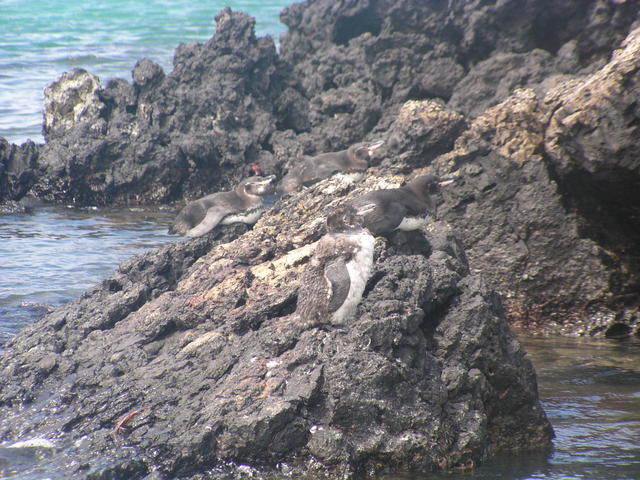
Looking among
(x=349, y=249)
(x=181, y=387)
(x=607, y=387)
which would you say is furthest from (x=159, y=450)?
(x=607, y=387)

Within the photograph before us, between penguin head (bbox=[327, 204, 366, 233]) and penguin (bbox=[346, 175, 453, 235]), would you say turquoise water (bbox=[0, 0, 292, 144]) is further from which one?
penguin head (bbox=[327, 204, 366, 233])

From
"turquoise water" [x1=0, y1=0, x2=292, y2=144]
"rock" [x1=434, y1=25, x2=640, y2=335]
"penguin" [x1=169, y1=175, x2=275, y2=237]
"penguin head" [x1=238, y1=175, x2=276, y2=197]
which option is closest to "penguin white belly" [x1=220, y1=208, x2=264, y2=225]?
"penguin" [x1=169, y1=175, x2=275, y2=237]

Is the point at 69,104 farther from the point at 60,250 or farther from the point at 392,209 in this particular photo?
the point at 392,209

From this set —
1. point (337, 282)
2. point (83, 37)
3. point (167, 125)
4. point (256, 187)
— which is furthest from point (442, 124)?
point (83, 37)

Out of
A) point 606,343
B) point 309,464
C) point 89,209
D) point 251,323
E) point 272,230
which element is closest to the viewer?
point 309,464

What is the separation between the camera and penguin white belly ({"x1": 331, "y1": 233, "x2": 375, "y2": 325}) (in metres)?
4.98

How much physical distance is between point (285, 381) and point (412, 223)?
2.23m

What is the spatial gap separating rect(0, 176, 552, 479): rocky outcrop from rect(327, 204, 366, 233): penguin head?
0.32m

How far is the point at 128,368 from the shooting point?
562 centimetres

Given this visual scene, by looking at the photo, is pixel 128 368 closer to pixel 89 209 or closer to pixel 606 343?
pixel 606 343

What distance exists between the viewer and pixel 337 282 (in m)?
5.04

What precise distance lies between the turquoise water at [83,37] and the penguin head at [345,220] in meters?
15.1

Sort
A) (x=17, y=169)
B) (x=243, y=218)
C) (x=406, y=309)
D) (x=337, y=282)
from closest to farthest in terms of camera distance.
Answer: (x=406, y=309), (x=337, y=282), (x=243, y=218), (x=17, y=169)

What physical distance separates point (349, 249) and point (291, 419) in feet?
5.15
